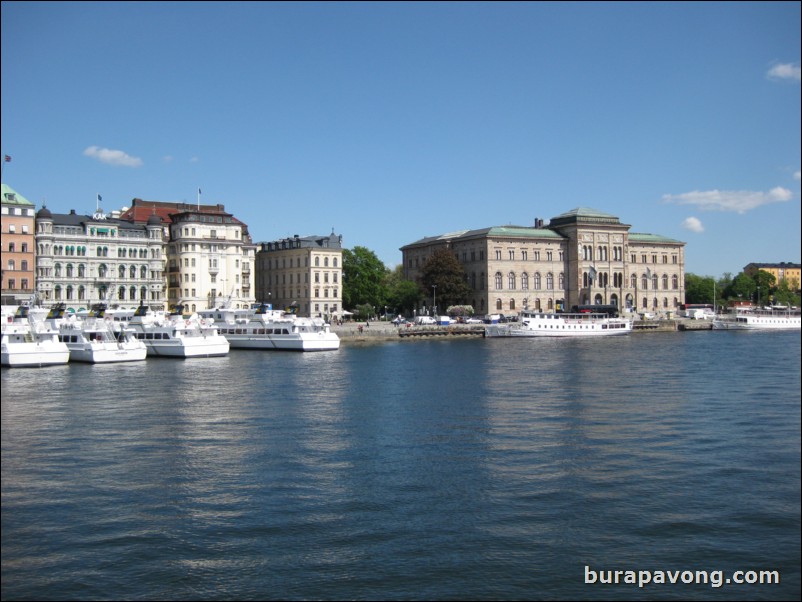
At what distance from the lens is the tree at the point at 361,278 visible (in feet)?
414

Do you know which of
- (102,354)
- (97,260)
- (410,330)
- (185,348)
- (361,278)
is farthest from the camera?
(361,278)

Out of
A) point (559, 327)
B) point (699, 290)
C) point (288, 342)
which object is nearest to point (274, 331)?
point (288, 342)

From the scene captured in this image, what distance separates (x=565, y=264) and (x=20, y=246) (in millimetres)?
88147

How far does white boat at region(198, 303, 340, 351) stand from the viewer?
3123 inches

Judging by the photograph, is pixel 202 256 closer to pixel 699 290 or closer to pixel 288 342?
pixel 288 342

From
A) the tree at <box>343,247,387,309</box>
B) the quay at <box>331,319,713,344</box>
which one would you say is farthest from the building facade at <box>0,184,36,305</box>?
the tree at <box>343,247,387,309</box>

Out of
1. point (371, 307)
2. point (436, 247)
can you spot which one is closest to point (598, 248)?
point (436, 247)

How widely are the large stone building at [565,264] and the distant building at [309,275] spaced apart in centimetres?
2796

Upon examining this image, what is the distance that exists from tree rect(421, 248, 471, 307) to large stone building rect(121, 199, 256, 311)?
3092cm

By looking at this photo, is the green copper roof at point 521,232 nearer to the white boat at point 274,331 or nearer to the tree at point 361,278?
the tree at point 361,278

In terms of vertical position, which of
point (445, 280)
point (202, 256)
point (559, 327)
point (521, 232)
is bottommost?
point (559, 327)

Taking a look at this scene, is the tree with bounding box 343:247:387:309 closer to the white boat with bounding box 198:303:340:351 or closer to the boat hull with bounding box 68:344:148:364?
the white boat with bounding box 198:303:340:351

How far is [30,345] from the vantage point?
51.0 metres

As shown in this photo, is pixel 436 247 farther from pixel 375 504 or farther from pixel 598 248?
pixel 375 504
